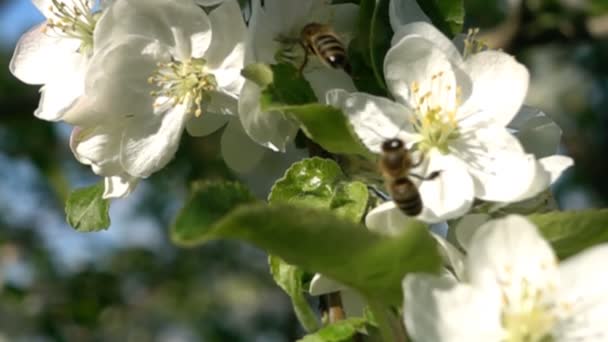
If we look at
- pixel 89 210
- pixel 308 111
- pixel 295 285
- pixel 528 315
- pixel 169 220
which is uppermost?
pixel 308 111

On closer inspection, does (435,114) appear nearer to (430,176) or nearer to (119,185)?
(430,176)

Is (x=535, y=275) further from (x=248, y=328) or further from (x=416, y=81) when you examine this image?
(x=248, y=328)

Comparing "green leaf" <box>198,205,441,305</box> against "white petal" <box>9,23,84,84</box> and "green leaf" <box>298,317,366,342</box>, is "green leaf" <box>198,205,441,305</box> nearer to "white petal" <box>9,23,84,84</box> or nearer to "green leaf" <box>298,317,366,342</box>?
"green leaf" <box>298,317,366,342</box>

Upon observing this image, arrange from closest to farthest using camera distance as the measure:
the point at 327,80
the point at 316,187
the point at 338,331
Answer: the point at 338,331 < the point at 316,187 < the point at 327,80

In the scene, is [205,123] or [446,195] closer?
[446,195]

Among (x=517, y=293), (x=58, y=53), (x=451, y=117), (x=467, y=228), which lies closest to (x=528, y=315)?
(x=517, y=293)

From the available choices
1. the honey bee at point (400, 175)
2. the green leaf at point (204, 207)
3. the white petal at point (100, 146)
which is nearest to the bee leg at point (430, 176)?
the honey bee at point (400, 175)

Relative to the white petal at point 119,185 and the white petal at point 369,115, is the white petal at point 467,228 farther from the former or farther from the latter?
the white petal at point 119,185
